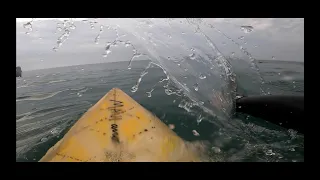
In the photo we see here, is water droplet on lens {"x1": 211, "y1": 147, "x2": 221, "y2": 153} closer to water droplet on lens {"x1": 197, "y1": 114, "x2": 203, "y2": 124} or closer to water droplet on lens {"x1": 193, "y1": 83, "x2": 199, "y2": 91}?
water droplet on lens {"x1": 197, "y1": 114, "x2": 203, "y2": 124}

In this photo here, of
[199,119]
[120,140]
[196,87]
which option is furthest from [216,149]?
[196,87]

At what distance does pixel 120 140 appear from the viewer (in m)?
3.47

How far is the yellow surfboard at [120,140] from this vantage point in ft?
10.9

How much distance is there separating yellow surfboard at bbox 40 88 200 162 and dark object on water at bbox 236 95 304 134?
2.14m

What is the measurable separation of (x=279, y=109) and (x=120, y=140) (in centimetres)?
320

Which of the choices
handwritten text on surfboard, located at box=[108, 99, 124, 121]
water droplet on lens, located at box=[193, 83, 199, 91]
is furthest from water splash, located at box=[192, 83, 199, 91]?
handwritten text on surfboard, located at box=[108, 99, 124, 121]

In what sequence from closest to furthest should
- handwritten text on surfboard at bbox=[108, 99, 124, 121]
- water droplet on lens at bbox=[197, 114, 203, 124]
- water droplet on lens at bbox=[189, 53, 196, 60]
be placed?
handwritten text on surfboard at bbox=[108, 99, 124, 121]
water droplet on lens at bbox=[197, 114, 203, 124]
water droplet on lens at bbox=[189, 53, 196, 60]

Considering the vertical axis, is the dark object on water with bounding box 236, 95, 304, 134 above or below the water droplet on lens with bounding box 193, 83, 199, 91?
below

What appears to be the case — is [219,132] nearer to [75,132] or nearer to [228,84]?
[228,84]

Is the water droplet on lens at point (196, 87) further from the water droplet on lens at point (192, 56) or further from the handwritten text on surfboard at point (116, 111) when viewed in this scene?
the handwritten text on surfboard at point (116, 111)

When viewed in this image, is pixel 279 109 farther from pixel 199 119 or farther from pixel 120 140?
pixel 120 140

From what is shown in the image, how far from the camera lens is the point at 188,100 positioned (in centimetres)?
657

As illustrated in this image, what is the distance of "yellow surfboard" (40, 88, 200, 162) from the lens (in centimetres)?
332

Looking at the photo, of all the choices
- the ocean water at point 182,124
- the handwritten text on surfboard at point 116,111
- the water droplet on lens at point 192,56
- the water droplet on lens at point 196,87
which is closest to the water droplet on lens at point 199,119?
the ocean water at point 182,124
